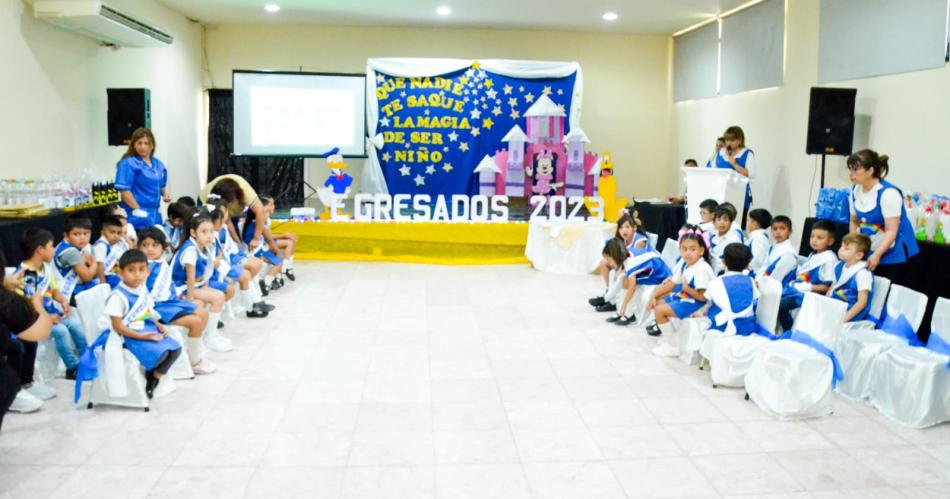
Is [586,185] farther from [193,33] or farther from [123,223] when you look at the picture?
[123,223]

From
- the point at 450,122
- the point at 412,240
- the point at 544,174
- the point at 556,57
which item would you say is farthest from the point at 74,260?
the point at 556,57

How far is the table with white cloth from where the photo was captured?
774 cm

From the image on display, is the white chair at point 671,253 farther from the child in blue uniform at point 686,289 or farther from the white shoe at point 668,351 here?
the white shoe at point 668,351

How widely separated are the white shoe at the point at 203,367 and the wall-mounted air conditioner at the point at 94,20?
3.37 meters

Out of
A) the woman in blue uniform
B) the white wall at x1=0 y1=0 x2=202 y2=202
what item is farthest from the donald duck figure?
the woman in blue uniform

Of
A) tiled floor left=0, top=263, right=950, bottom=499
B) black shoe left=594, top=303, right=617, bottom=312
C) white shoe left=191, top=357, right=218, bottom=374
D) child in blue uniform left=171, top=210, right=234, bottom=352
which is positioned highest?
child in blue uniform left=171, top=210, right=234, bottom=352

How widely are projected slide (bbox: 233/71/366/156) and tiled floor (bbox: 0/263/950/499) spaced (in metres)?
5.32

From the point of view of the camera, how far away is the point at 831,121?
6.59 metres

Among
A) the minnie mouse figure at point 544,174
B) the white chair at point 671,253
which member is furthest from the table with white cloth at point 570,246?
the minnie mouse figure at point 544,174

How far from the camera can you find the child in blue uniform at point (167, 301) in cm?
411

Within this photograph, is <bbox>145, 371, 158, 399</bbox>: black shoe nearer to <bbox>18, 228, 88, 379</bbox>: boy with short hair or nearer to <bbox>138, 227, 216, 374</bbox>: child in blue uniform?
<bbox>138, 227, 216, 374</bbox>: child in blue uniform

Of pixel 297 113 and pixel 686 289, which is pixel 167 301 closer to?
pixel 686 289

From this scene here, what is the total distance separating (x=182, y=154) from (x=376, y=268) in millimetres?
3680

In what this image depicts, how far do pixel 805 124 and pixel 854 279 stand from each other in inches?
145
